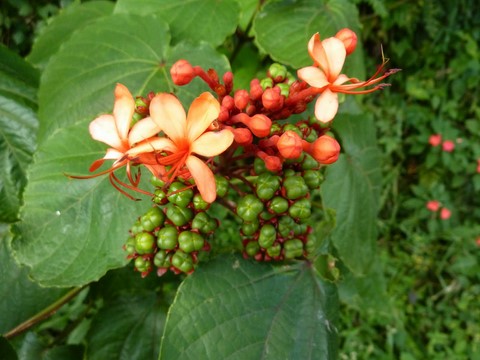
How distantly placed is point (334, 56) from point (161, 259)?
0.49 meters

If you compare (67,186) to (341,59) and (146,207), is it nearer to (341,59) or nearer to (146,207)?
(146,207)

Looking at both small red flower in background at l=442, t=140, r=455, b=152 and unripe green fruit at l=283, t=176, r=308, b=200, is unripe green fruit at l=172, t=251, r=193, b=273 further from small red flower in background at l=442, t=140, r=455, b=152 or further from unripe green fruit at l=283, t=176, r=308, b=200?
small red flower in background at l=442, t=140, r=455, b=152

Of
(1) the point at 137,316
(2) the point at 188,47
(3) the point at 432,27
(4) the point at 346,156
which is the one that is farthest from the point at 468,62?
(1) the point at 137,316

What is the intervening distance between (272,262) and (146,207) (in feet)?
0.96

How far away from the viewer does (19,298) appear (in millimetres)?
1296

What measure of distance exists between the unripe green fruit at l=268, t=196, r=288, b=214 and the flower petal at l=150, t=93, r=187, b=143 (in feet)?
0.83

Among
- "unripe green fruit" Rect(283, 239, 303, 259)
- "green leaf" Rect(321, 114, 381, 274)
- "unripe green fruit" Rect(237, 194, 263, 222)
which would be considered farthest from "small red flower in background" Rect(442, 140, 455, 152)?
"unripe green fruit" Rect(237, 194, 263, 222)

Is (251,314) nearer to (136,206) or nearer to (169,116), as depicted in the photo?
(136,206)

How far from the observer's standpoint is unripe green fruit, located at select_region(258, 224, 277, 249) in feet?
3.15

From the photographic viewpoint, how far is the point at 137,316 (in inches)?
56.3

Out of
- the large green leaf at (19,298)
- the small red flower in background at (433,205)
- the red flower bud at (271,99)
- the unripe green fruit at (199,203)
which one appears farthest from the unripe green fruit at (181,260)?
the small red flower in background at (433,205)

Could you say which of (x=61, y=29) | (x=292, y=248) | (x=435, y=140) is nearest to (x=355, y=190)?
(x=292, y=248)

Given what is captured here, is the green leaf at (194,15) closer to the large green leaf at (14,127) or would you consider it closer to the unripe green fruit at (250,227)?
the large green leaf at (14,127)

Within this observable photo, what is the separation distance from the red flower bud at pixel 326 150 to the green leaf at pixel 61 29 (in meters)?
1.00
